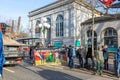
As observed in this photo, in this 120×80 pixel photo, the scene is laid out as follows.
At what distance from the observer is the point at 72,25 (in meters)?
33.8

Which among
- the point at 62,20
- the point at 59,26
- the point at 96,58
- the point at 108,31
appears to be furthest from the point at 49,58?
the point at 59,26

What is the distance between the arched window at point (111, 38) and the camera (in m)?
27.7

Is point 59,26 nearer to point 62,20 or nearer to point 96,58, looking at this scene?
point 62,20

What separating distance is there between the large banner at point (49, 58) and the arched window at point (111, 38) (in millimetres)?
11464

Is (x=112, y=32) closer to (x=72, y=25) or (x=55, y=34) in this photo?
(x=72, y=25)

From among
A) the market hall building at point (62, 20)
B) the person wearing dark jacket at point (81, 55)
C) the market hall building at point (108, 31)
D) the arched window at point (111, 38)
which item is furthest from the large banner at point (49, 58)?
the market hall building at point (62, 20)

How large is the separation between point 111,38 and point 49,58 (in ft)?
42.0

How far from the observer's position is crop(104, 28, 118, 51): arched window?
27703mm

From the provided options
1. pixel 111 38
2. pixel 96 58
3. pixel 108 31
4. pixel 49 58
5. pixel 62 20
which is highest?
pixel 62 20

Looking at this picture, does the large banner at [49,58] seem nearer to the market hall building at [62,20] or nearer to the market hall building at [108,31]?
the market hall building at [108,31]

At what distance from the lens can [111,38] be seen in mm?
28234

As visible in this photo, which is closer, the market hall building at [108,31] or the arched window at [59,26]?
the market hall building at [108,31]

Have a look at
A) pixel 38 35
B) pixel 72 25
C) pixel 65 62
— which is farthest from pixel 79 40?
pixel 65 62

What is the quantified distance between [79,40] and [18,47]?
18.6 metres
